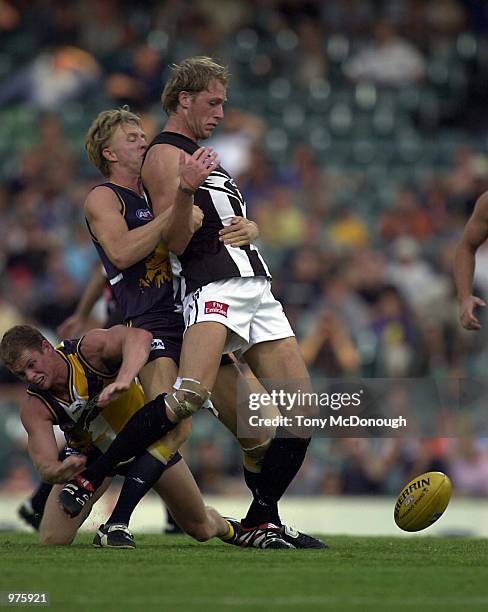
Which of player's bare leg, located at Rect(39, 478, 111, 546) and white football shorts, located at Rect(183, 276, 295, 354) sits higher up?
white football shorts, located at Rect(183, 276, 295, 354)

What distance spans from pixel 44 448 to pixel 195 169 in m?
1.54

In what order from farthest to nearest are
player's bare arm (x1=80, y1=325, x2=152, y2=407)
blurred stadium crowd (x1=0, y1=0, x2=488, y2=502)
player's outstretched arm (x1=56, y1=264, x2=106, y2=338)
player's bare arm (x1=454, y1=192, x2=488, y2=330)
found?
blurred stadium crowd (x1=0, y1=0, x2=488, y2=502)
player's outstretched arm (x1=56, y1=264, x2=106, y2=338)
player's bare arm (x1=454, y1=192, x2=488, y2=330)
player's bare arm (x1=80, y1=325, x2=152, y2=407)

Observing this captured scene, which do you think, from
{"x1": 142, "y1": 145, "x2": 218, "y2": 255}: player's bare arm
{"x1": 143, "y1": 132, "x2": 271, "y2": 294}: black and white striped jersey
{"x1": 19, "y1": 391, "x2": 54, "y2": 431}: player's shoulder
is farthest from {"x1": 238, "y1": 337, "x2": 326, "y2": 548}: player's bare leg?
{"x1": 19, "y1": 391, "x2": 54, "y2": 431}: player's shoulder

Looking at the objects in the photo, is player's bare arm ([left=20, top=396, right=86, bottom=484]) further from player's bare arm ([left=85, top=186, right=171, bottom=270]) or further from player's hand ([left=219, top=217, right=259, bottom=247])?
player's hand ([left=219, top=217, right=259, bottom=247])

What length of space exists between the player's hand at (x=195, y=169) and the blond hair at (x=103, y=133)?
0.98 meters

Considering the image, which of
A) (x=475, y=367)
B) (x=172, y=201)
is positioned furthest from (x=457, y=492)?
(x=172, y=201)

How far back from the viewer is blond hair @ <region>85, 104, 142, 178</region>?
715cm

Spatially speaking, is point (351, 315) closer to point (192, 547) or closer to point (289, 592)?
point (192, 547)

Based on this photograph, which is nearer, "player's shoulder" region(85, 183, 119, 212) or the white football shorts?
the white football shorts

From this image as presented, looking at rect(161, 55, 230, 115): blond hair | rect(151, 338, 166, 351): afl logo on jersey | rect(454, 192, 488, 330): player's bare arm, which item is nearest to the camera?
rect(151, 338, 166, 351): afl logo on jersey

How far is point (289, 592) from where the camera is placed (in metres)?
4.93

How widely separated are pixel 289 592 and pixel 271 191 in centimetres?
1027

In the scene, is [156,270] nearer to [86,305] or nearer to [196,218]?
[196,218]

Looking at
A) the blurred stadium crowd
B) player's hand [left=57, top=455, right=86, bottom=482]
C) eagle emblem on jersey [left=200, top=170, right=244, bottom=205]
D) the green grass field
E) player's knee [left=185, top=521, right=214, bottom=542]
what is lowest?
the green grass field
